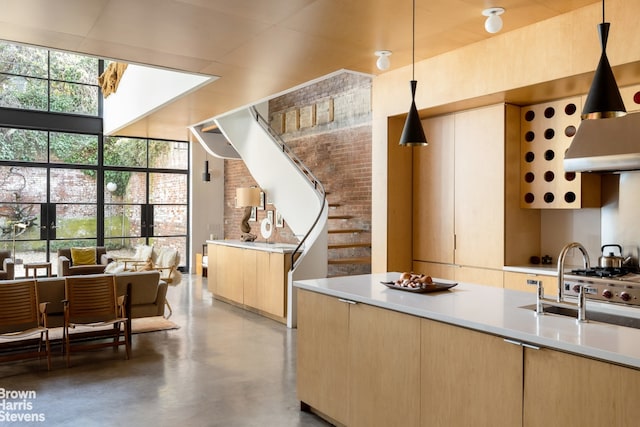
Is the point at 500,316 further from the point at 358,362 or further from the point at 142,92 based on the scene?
the point at 142,92

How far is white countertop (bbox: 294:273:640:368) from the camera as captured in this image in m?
2.21

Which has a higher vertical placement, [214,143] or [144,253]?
[214,143]

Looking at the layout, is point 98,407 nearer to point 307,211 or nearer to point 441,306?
point 441,306

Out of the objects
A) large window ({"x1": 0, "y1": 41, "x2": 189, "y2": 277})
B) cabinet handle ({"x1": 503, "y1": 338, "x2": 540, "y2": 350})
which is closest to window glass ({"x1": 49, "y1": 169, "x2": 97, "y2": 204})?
large window ({"x1": 0, "y1": 41, "x2": 189, "y2": 277})

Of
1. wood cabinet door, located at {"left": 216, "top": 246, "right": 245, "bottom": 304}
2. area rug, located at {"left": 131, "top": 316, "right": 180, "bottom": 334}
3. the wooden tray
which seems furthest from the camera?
wood cabinet door, located at {"left": 216, "top": 246, "right": 245, "bottom": 304}

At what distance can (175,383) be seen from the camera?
4625 millimetres

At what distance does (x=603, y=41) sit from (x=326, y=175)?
20.7 feet

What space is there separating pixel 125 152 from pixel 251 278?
5.74 meters

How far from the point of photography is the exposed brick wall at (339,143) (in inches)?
312

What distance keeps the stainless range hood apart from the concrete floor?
10.2 ft

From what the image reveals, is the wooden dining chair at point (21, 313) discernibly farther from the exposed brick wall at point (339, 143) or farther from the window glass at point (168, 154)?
the window glass at point (168, 154)

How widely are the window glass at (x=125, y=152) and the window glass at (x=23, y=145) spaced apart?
4.21 ft

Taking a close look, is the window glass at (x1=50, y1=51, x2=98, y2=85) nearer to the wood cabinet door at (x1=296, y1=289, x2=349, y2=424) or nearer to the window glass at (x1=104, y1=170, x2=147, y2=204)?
the window glass at (x1=104, y1=170, x2=147, y2=204)

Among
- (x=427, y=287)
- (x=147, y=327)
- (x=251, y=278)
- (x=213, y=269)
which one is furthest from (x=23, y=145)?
(x=427, y=287)
